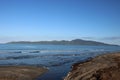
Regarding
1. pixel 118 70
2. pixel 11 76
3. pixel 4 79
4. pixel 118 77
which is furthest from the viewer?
pixel 11 76

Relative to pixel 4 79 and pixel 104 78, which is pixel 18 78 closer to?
pixel 4 79

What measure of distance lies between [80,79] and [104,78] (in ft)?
10.6

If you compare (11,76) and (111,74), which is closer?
(111,74)

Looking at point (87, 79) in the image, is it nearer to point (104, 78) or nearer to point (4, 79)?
point (104, 78)

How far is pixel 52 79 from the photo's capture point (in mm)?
30828

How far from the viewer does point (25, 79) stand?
31297mm

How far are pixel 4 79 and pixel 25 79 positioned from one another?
2935 mm

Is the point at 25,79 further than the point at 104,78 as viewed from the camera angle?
Yes

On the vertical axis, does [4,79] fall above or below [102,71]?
below

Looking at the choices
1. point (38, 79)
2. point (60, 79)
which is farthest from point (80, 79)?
point (38, 79)

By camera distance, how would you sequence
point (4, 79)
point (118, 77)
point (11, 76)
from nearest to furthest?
point (118, 77) → point (4, 79) → point (11, 76)

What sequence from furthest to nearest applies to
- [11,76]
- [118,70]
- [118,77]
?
1. [11,76]
2. [118,70]
3. [118,77]

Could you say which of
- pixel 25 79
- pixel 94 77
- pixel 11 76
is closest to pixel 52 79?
pixel 25 79

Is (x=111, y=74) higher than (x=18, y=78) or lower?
higher
